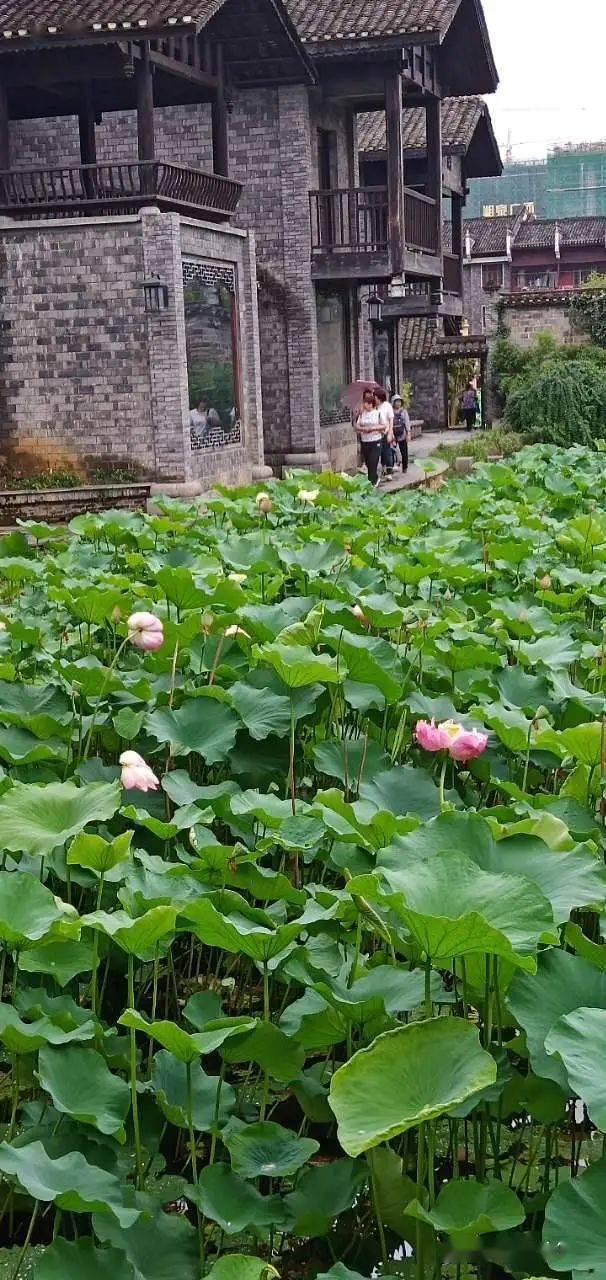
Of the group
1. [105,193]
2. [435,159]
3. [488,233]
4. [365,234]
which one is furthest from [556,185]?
[105,193]

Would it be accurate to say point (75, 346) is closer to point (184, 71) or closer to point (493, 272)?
point (184, 71)

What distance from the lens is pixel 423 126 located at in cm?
2222

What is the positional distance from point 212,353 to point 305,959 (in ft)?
47.1

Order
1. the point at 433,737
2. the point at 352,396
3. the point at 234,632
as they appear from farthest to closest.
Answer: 1. the point at 352,396
2. the point at 234,632
3. the point at 433,737

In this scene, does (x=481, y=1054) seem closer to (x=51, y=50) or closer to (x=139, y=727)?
(x=139, y=727)

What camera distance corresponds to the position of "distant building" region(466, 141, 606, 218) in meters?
71.6

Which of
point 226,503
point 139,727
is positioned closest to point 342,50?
point 226,503

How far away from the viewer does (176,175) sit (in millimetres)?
15016

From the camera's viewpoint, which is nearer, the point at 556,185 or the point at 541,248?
the point at 541,248

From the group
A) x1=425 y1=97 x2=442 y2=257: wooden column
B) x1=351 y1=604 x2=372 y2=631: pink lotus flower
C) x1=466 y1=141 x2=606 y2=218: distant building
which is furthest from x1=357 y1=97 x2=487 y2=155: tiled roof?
x1=466 y1=141 x2=606 y2=218: distant building

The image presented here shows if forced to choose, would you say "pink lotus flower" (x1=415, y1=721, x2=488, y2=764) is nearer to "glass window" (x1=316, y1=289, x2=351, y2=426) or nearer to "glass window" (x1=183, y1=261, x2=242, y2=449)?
"glass window" (x1=183, y1=261, x2=242, y2=449)

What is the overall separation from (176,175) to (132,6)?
1.69m

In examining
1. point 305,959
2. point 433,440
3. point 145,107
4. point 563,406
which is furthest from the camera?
point 433,440

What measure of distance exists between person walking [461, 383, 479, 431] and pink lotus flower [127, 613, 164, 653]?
82.7 feet
